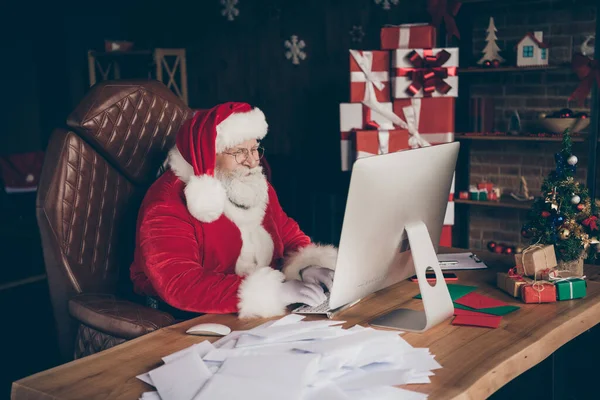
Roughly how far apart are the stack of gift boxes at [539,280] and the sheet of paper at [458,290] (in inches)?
3.6

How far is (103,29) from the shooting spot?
19.1ft

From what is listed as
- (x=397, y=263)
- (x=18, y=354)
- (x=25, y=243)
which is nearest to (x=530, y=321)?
(x=397, y=263)

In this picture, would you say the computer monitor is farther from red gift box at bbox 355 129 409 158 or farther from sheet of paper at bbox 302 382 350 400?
red gift box at bbox 355 129 409 158

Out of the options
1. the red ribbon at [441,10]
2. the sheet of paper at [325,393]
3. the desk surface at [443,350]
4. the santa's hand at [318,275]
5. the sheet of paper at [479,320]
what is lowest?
the desk surface at [443,350]

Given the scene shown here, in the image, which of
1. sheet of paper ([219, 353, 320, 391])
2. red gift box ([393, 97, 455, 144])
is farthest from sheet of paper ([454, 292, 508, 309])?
red gift box ([393, 97, 455, 144])

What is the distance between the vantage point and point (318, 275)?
75.8 inches

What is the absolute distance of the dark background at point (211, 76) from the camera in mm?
4359

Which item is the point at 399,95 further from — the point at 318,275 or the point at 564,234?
the point at 318,275

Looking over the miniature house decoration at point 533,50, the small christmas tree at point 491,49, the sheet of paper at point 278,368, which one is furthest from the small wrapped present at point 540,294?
the small christmas tree at point 491,49

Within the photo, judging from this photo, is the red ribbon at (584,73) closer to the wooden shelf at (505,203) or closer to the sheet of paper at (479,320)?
the wooden shelf at (505,203)

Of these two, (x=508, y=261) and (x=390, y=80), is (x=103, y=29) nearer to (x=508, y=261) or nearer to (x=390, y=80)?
(x=390, y=80)

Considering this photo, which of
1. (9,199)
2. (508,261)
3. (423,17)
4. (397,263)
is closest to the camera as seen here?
(397,263)

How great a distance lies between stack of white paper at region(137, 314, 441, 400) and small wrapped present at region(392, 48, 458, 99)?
96.6 inches

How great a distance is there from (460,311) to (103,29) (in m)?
4.88
